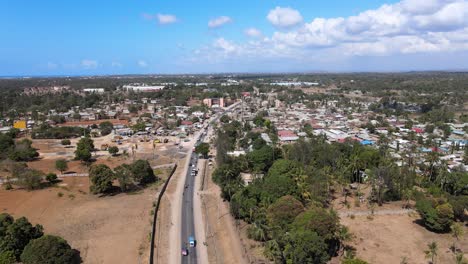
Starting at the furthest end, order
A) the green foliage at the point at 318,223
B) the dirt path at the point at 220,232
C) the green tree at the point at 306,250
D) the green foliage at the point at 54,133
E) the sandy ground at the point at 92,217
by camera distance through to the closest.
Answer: the green foliage at the point at 54,133 → the sandy ground at the point at 92,217 → the dirt path at the point at 220,232 → the green foliage at the point at 318,223 → the green tree at the point at 306,250

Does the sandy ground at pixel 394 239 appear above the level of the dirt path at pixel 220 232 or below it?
below

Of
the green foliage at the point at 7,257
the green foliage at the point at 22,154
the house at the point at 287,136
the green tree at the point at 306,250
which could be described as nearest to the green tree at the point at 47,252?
the green foliage at the point at 7,257

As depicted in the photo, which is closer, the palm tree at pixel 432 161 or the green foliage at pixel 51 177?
the palm tree at pixel 432 161

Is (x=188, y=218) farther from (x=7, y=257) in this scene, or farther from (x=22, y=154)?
(x=22, y=154)

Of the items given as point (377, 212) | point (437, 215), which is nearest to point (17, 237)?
point (377, 212)

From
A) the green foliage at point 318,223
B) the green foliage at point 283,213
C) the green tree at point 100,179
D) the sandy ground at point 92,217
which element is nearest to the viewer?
the green foliage at point 318,223

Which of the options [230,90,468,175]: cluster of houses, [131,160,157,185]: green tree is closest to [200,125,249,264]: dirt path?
[131,160,157,185]: green tree

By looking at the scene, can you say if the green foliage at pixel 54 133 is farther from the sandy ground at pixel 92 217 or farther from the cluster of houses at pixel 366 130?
the cluster of houses at pixel 366 130
